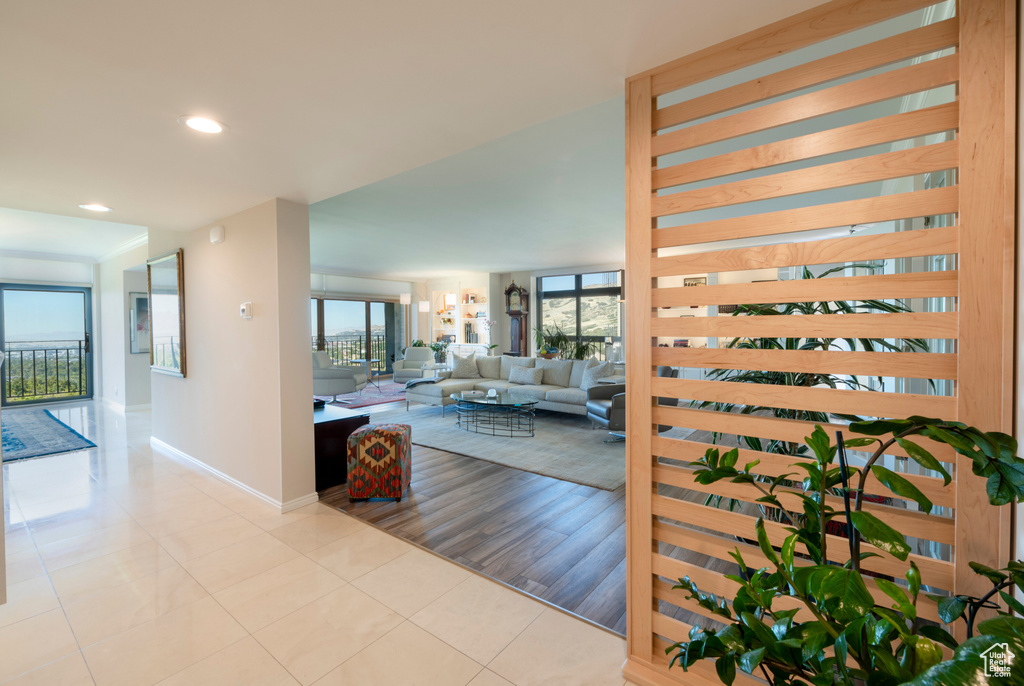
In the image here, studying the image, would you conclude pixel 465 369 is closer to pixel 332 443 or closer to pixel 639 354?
pixel 332 443

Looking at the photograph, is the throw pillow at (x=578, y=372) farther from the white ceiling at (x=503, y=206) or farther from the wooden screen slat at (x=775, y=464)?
the wooden screen slat at (x=775, y=464)

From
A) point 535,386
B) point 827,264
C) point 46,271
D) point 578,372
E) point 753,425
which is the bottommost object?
point 535,386

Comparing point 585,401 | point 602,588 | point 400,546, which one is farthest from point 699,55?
point 585,401

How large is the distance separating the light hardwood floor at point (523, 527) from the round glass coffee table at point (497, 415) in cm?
142

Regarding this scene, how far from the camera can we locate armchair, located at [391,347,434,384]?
29.2ft

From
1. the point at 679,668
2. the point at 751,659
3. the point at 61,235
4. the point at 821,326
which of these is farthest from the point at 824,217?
the point at 61,235

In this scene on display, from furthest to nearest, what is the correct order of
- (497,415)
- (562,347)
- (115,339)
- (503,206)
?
1. (562,347)
2. (115,339)
3. (497,415)
4. (503,206)

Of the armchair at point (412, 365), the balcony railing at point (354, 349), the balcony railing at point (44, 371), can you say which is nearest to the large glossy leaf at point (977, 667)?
the armchair at point (412, 365)

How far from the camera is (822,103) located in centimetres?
138

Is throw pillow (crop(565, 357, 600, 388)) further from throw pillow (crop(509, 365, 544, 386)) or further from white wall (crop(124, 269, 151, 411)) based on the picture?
white wall (crop(124, 269, 151, 411))

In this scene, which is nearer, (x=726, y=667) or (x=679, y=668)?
(x=726, y=667)

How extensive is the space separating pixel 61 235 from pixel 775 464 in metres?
8.20

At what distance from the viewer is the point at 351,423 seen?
3943 millimetres

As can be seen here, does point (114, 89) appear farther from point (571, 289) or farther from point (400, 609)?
point (571, 289)
